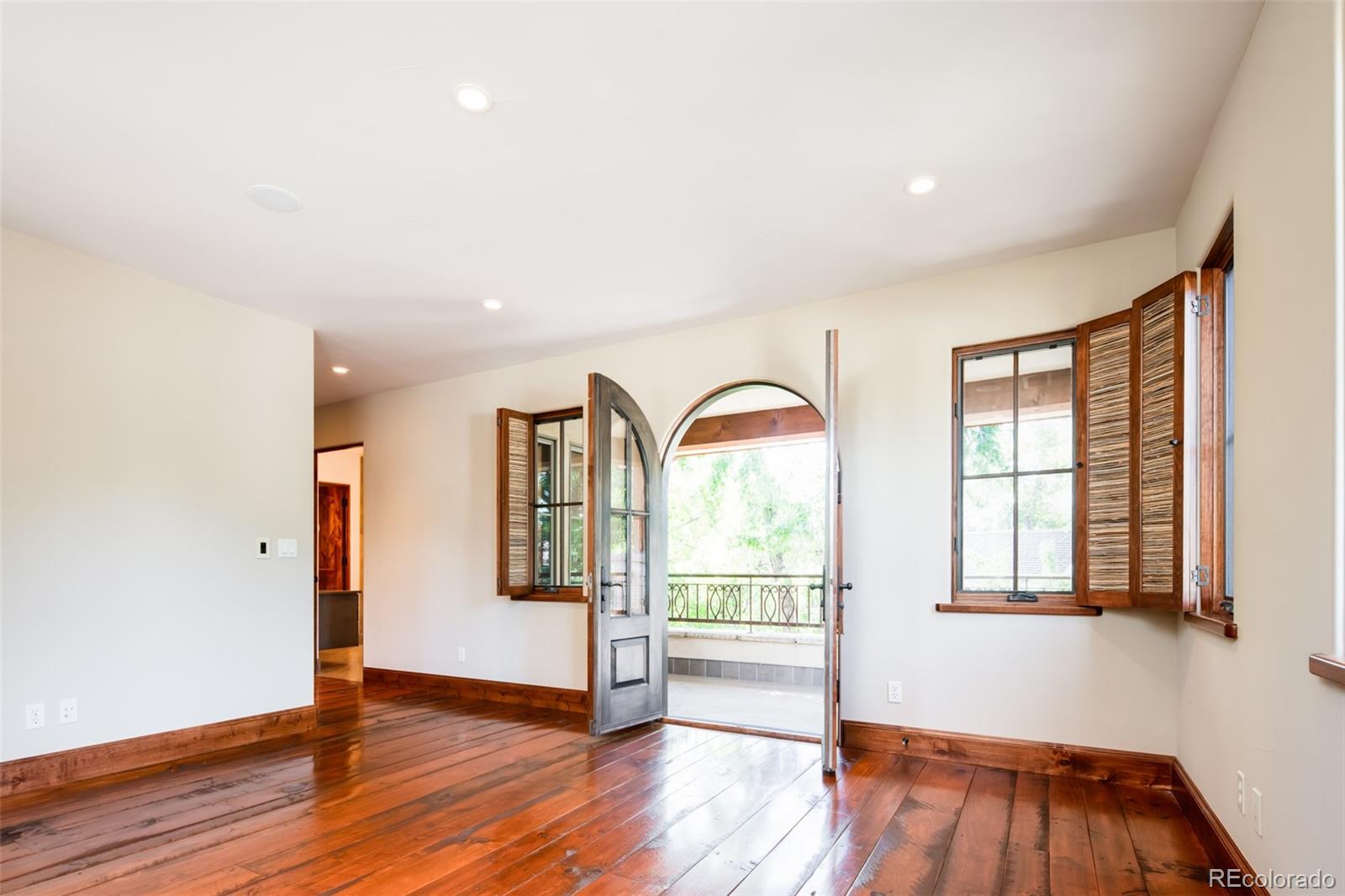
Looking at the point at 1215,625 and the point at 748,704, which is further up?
the point at 1215,625

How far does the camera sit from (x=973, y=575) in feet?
12.6

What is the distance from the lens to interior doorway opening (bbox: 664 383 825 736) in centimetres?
552

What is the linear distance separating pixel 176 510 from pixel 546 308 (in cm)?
240

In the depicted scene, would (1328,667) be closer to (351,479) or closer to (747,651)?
(747,651)

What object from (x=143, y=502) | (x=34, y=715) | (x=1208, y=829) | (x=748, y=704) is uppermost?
(x=143, y=502)

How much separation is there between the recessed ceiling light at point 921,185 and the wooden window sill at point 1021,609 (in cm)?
210

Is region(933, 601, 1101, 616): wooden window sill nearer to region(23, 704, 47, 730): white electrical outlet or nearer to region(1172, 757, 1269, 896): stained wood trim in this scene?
region(1172, 757, 1269, 896): stained wood trim

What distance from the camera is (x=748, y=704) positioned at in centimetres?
544

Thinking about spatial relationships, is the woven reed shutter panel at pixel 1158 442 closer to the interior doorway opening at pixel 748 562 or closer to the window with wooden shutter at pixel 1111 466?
the window with wooden shutter at pixel 1111 466

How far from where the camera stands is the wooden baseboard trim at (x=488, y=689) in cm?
522

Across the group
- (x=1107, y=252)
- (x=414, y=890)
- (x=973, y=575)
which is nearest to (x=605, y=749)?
(x=414, y=890)

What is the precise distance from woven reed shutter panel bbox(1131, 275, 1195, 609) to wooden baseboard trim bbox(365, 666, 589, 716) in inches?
133

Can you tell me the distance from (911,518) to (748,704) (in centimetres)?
227

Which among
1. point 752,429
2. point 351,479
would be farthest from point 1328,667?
point 351,479
